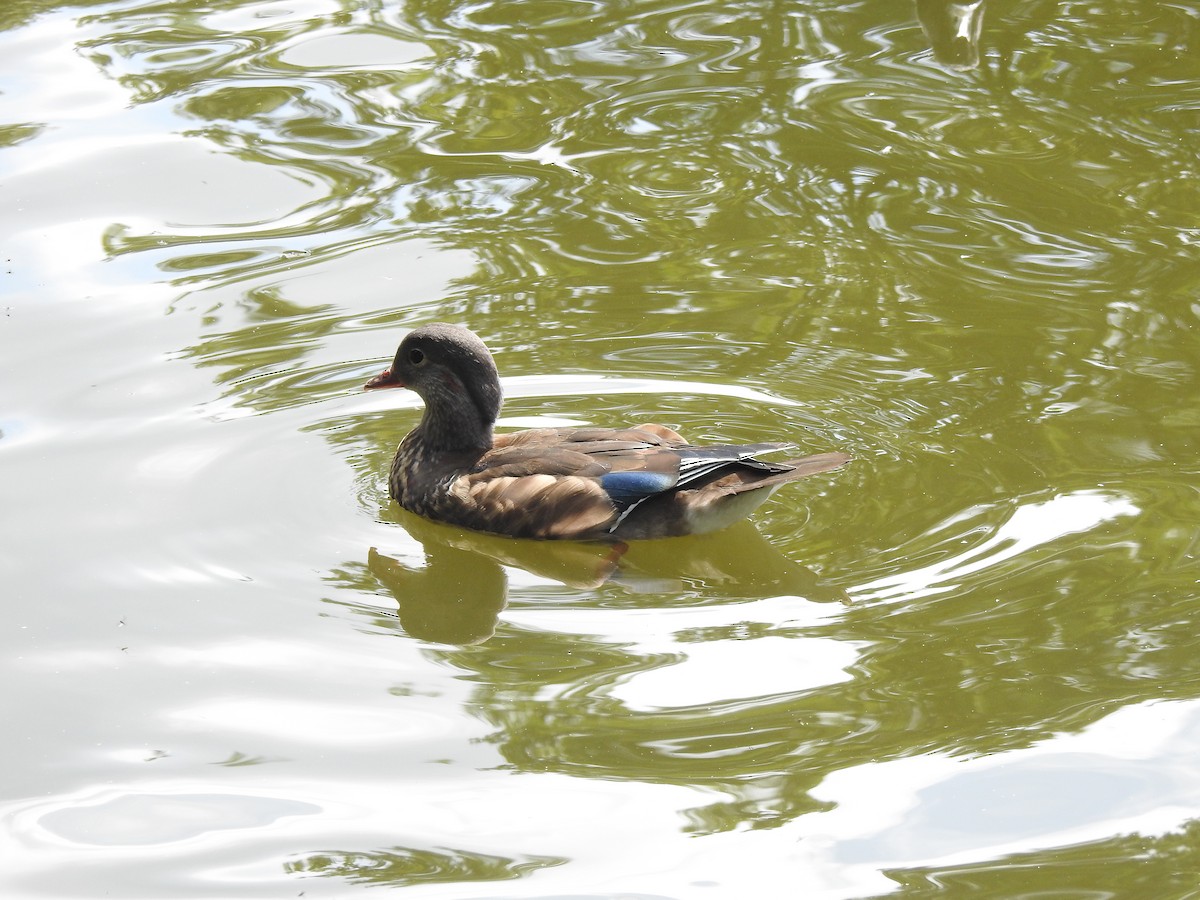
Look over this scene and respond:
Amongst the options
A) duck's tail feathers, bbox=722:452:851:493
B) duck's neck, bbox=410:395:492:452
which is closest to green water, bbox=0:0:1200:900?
duck's tail feathers, bbox=722:452:851:493

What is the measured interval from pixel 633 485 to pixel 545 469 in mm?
451

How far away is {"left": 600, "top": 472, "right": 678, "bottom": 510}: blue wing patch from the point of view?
24.5 feet

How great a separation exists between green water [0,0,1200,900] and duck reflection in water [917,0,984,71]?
0.14 m

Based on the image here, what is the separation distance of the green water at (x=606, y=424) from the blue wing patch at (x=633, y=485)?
302 mm

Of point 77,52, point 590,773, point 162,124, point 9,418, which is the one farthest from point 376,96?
point 590,773

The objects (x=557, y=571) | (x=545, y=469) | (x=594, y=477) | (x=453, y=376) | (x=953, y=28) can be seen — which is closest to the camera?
(x=557, y=571)

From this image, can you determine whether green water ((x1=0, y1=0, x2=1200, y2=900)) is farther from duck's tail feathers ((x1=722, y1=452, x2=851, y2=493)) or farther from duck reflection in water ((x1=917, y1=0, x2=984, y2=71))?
duck's tail feathers ((x1=722, y1=452, x2=851, y2=493))

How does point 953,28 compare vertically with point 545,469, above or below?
above

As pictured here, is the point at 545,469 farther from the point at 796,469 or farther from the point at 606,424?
the point at 796,469

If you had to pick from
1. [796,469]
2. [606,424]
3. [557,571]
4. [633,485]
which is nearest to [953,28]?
[606,424]

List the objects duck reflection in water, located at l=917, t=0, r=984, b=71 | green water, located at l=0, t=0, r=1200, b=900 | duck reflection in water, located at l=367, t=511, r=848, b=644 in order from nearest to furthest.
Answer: green water, located at l=0, t=0, r=1200, b=900, duck reflection in water, located at l=367, t=511, r=848, b=644, duck reflection in water, located at l=917, t=0, r=984, b=71

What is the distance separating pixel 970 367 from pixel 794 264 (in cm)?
156

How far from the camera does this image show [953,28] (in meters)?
12.8

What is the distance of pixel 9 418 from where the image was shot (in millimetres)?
8531
